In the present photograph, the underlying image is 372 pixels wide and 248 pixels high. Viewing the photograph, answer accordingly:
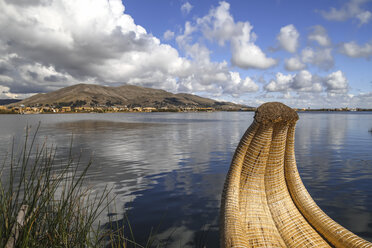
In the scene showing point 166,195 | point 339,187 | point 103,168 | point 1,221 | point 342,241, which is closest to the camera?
point 1,221

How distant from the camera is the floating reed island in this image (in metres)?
3.85

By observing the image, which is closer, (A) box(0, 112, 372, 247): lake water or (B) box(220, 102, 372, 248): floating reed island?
(B) box(220, 102, 372, 248): floating reed island

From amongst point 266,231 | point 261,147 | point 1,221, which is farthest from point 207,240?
point 1,221

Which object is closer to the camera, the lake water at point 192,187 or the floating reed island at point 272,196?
the floating reed island at point 272,196

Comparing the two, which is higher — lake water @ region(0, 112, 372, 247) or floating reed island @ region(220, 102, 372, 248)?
floating reed island @ region(220, 102, 372, 248)

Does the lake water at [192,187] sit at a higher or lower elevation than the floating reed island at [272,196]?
lower

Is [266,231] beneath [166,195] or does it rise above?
above

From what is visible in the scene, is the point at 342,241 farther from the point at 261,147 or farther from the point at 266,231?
the point at 261,147

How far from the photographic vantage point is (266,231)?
4375 millimetres

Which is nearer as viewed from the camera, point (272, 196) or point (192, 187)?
point (272, 196)

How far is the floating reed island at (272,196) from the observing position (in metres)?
3.85

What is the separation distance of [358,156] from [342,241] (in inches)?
777

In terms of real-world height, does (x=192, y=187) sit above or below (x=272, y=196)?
below

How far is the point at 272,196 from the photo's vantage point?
4605mm
